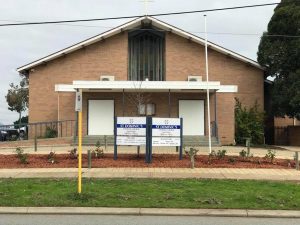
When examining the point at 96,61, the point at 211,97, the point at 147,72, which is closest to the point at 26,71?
the point at 96,61

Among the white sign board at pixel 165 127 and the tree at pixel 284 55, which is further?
the tree at pixel 284 55

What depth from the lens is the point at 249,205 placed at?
10141 millimetres

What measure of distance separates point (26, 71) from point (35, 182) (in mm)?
21829

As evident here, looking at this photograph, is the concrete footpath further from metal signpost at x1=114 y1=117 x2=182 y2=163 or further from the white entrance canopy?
the white entrance canopy

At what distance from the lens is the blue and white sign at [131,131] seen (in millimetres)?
17406

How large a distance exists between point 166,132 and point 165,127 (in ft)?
0.60

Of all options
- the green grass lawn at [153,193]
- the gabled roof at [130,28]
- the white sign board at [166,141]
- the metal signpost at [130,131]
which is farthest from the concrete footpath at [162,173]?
the gabled roof at [130,28]

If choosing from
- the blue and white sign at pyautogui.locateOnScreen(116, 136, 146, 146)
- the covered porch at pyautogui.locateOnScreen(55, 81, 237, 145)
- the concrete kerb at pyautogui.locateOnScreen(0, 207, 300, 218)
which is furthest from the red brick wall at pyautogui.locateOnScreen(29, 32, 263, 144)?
the concrete kerb at pyautogui.locateOnScreen(0, 207, 300, 218)

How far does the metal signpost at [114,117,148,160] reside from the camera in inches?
685

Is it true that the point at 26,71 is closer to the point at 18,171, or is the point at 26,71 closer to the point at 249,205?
the point at 18,171

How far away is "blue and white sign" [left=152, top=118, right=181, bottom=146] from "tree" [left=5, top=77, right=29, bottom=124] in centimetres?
3953

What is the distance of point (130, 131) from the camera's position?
17.5 metres

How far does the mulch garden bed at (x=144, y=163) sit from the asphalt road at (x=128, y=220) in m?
6.50

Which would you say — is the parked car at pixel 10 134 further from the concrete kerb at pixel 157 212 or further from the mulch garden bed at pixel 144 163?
the concrete kerb at pixel 157 212
